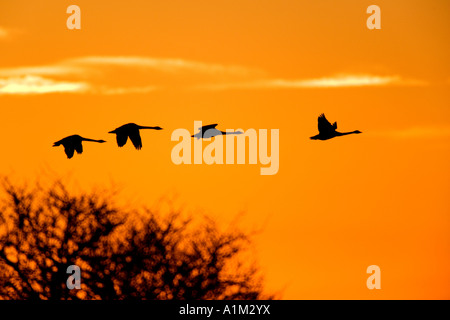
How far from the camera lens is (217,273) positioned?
3161 centimetres

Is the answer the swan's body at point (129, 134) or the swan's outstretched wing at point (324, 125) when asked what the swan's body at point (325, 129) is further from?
the swan's body at point (129, 134)

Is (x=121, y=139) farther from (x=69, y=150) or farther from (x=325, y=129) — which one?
(x=325, y=129)

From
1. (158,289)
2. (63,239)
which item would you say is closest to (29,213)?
(63,239)

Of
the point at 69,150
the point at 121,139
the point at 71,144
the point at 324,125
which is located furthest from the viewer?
the point at 324,125

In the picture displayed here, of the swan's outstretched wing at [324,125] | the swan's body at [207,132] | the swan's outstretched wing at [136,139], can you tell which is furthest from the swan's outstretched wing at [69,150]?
the swan's outstretched wing at [324,125]

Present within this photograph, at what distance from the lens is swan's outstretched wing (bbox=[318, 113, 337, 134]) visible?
83.4 feet

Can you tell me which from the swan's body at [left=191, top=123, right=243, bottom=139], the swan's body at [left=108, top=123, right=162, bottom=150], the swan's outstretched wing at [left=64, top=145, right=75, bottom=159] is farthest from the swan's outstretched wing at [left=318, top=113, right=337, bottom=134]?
the swan's outstretched wing at [left=64, top=145, right=75, bottom=159]

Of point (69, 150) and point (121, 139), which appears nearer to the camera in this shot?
point (121, 139)

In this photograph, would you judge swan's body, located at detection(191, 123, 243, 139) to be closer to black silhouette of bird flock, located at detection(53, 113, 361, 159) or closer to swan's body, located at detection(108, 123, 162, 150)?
black silhouette of bird flock, located at detection(53, 113, 361, 159)

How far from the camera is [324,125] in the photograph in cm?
2552

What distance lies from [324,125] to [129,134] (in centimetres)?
389

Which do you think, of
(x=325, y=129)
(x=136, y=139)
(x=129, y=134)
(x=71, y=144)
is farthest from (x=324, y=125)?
(x=71, y=144)

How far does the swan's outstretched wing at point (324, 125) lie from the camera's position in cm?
2542
